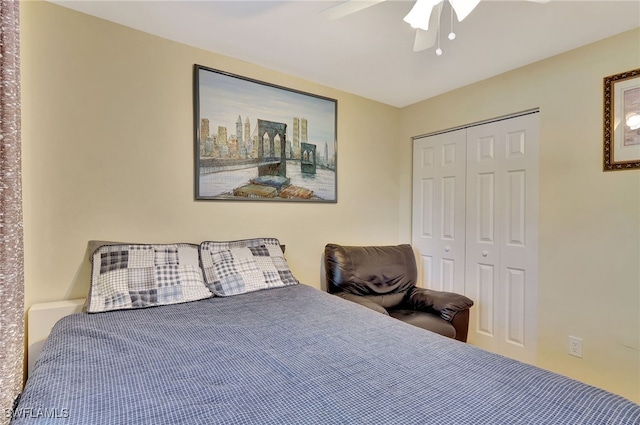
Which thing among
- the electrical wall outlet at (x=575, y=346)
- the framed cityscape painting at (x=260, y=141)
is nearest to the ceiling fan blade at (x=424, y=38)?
the framed cityscape painting at (x=260, y=141)

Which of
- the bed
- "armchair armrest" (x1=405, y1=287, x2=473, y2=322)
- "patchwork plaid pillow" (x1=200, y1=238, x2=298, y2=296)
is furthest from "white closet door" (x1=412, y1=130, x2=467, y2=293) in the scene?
the bed

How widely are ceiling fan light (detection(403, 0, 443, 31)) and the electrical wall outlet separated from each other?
88.8 inches

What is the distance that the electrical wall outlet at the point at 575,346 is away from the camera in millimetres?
2150

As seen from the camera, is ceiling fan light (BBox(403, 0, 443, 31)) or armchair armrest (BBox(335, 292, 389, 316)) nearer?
ceiling fan light (BBox(403, 0, 443, 31))

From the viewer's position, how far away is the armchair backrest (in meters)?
2.63

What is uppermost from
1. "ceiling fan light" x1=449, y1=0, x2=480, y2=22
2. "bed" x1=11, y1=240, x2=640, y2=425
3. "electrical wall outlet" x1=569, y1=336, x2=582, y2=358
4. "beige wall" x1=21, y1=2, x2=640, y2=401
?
"ceiling fan light" x1=449, y1=0, x2=480, y2=22

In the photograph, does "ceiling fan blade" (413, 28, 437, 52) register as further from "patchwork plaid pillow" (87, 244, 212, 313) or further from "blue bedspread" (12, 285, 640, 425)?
"patchwork plaid pillow" (87, 244, 212, 313)

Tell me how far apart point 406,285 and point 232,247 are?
1.57 metres

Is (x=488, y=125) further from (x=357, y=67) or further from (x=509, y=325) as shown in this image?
(x=509, y=325)

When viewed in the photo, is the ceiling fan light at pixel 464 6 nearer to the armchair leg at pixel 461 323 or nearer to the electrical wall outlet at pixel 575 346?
the armchair leg at pixel 461 323

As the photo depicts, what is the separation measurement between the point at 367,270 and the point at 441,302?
63 cm

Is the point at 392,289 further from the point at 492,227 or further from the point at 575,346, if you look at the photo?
the point at 575,346

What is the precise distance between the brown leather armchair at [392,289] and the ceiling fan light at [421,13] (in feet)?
5.65

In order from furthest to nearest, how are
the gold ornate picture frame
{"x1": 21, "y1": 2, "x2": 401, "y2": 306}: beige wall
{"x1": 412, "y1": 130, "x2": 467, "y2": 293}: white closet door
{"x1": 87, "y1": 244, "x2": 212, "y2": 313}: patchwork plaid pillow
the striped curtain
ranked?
{"x1": 412, "y1": 130, "x2": 467, "y2": 293}: white closet door, the gold ornate picture frame, {"x1": 21, "y1": 2, "x2": 401, "y2": 306}: beige wall, {"x1": 87, "y1": 244, "x2": 212, "y2": 313}: patchwork plaid pillow, the striped curtain
